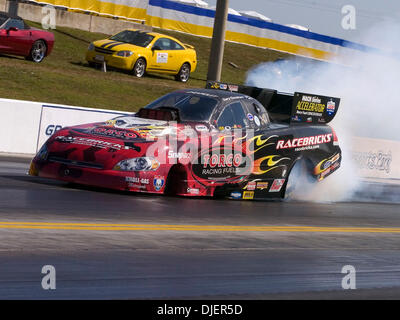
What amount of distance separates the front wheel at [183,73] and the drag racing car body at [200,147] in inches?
681

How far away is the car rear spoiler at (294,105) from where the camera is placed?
13.6 metres

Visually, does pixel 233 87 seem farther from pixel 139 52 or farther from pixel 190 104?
pixel 139 52

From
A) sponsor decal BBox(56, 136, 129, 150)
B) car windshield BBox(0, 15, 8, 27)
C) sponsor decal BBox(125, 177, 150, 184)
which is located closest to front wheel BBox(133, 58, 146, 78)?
car windshield BBox(0, 15, 8, 27)

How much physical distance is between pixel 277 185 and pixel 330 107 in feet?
7.85

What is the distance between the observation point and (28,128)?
1769cm

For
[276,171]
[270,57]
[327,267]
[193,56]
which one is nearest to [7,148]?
[276,171]

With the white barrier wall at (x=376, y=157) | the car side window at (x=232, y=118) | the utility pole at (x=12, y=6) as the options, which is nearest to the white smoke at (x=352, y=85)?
the white barrier wall at (x=376, y=157)

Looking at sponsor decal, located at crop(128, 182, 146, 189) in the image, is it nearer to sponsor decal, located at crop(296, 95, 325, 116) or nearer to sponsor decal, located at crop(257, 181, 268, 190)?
sponsor decal, located at crop(257, 181, 268, 190)

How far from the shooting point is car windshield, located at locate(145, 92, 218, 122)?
11734 mm

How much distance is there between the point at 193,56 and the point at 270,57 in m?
18.7

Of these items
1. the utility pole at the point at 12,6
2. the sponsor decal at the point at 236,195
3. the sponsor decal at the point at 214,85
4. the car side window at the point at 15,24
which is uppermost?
the utility pole at the point at 12,6

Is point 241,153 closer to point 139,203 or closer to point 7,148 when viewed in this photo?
point 139,203

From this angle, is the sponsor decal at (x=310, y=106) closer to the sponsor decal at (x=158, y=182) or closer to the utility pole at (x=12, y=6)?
the sponsor decal at (x=158, y=182)

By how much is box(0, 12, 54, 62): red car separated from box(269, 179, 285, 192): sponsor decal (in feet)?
47.5
